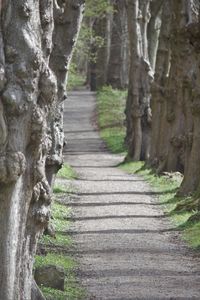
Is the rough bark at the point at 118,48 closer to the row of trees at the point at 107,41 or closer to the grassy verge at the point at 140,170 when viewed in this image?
the row of trees at the point at 107,41

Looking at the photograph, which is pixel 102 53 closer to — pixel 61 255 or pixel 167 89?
pixel 167 89

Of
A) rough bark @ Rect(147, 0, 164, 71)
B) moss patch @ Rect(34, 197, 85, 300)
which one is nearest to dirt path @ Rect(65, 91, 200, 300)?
moss patch @ Rect(34, 197, 85, 300)

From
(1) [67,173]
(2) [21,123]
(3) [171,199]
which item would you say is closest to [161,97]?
(1) [67,173]

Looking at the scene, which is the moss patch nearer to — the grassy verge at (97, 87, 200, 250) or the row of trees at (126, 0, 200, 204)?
the grassy verge at (97, 87, 200, 250)

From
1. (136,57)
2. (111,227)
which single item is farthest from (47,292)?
(136,57)

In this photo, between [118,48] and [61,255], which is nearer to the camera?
[61,255]

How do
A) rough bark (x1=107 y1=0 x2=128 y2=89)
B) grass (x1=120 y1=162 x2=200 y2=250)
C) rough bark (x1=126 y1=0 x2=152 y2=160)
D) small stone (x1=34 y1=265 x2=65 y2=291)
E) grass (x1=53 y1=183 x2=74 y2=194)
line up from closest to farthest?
small stone (x1=34 y1=265 x2=65 y2=291) → grass (x1=120 y1=162 x2=200 y2=250) → grass (x1=53 y1=183 x2=74 y2=194) → rough bark (x1=126 y1=0 x2=152 y2=160) → rough bark (x1=107 y1=0 x2=128 y2=89)

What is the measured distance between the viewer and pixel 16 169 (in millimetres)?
9219

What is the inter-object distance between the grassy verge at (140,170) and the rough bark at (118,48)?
84cm

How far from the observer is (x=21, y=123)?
9328 millimetres

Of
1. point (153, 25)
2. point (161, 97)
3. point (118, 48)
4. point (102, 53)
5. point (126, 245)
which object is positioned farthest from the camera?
point (102, 53)

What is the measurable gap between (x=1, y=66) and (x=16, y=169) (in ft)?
3.29

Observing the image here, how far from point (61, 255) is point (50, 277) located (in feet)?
9.61

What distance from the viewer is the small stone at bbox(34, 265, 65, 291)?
1223 cm
